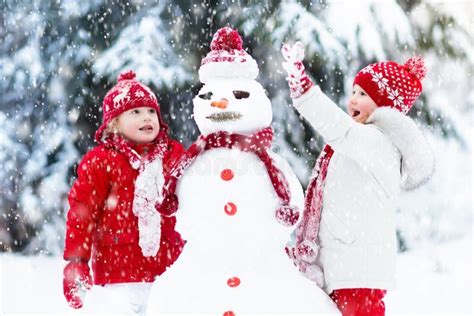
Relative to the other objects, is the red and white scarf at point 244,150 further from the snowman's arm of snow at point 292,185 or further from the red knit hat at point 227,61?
the red knit hat at point 227,61

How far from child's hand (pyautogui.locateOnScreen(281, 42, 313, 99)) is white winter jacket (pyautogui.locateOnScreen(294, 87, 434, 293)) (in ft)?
0.23

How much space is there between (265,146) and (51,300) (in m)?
3.72

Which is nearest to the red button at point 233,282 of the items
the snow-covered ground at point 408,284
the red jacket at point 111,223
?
the red jacket at point 111,223

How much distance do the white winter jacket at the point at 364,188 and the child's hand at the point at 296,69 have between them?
69mm

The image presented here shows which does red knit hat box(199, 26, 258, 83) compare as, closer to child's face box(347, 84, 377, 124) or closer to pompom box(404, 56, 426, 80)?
child's face box(347, 84, 377, 124)

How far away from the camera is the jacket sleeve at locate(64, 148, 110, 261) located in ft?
12.6

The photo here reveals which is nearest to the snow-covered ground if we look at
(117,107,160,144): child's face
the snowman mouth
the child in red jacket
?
the child in red jacket

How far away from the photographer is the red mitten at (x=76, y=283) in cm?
370

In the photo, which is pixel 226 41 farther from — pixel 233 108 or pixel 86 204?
pixel 86 204

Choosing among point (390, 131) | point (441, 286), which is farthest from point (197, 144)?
point (441, 286)

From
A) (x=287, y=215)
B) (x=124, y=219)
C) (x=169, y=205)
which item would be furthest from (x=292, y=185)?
(x=124, y=219)

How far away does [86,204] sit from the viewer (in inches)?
154

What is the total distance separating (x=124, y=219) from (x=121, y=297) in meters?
0.43

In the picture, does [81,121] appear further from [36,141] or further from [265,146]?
[265,146]
